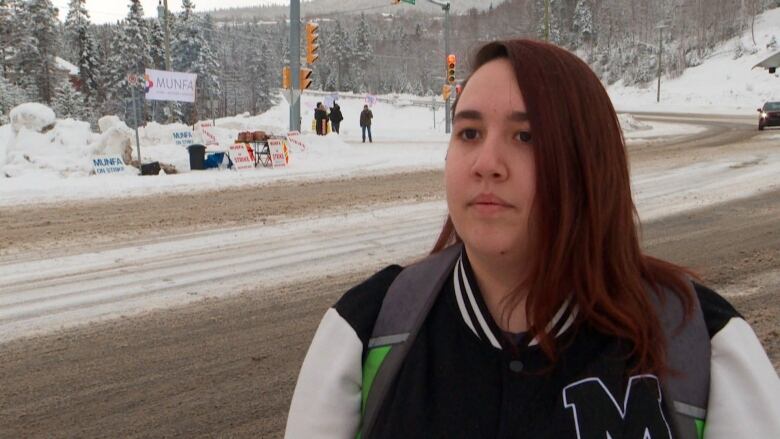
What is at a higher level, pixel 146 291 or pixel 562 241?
pixel 562 241

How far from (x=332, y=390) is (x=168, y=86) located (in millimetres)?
18783

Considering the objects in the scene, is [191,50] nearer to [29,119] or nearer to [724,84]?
[724,84]

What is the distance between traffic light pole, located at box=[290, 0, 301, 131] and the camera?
20188mm

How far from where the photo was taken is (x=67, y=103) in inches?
2512

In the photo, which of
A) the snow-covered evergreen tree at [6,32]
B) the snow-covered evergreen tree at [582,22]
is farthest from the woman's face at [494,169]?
the snow-covered evergreen tree at [582,22]

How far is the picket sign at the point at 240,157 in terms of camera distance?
59.2 feet

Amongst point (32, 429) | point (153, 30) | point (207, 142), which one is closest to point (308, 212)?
point (32, 429)

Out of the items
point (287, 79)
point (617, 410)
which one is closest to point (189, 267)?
point (617, 410)

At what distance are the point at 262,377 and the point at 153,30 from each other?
8744 centimetres

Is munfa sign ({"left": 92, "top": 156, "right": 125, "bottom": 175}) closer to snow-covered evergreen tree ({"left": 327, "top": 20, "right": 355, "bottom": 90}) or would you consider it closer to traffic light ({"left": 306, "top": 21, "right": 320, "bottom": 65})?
traffic light ({"left": 306, "top": 21, "right": 320, "bottom": 65})

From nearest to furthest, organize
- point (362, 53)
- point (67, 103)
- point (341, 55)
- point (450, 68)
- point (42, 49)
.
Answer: point (450, 68), point (67, 103), point (42, 49), point (341, 55), point (362, 53)

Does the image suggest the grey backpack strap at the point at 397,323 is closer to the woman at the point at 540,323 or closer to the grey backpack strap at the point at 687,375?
the woman at the point at 540,323

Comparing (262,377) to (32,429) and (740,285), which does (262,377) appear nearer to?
(32,429)

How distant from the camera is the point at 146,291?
6508 mm
